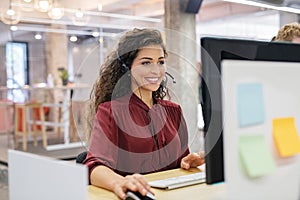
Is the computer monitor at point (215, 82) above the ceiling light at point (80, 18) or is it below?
below

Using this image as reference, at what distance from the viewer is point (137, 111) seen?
1.56 metres

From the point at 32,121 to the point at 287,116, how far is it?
7.17 meters

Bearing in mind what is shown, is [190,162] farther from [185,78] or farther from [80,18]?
[80,18]

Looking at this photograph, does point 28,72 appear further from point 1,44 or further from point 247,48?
point 247,48

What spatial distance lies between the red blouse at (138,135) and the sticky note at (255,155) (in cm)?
69

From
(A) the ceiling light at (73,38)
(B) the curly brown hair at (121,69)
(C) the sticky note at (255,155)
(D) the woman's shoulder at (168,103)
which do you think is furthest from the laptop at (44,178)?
(A) the ceiling light at (73,38)

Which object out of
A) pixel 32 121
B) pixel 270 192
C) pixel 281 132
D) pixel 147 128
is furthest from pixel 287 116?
pixel 32 121

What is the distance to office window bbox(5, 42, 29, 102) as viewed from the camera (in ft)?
21.9

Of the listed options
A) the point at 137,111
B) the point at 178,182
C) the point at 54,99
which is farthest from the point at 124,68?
the point at 54,99

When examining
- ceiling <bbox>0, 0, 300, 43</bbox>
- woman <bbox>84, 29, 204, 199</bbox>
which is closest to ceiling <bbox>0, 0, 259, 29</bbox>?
ceiling <bbox>0, 0, 300, 43</bbox>

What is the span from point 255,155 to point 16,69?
356 inches

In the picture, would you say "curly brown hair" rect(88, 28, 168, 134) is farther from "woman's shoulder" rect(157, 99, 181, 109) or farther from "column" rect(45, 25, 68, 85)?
"column" rect(45, 25, 68, 85)

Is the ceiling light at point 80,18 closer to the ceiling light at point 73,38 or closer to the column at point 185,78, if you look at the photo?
the ceiling light at point 73,38

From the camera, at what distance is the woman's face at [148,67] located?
1.48 meters
